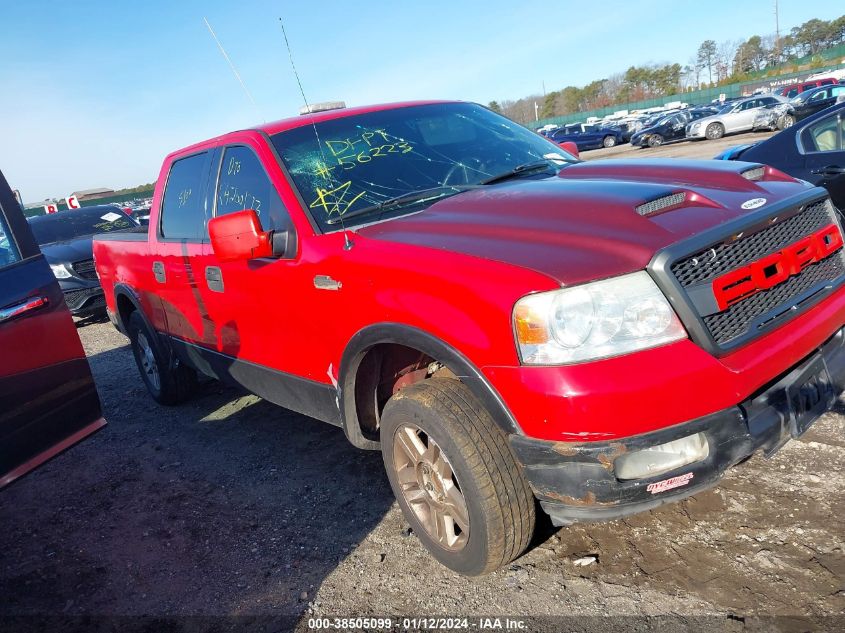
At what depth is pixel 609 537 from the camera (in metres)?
2.81

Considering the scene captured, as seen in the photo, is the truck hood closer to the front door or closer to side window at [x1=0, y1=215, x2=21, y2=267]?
side window at [x1=0, y1=215, x2=21, y2=267]

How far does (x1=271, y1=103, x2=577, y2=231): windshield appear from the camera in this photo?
315cm

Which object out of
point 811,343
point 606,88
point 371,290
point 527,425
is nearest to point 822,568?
point 811,343

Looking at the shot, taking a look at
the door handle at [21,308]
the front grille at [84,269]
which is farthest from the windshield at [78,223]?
the door handle at [21,308]

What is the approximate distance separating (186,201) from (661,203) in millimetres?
3111

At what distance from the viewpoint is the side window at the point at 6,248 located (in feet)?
10.3

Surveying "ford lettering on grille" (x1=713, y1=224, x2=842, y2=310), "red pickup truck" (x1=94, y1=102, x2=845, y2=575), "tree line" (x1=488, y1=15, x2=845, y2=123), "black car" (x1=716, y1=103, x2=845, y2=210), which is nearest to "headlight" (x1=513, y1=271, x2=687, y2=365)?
"red pickup truck" (x1=94, y1=102, x2=845, y2=575)

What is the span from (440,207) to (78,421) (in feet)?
6.92

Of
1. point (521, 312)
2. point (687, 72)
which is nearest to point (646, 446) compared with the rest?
point (521, 312)

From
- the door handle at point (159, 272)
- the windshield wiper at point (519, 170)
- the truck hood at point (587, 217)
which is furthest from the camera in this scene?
the door handle at point (159, 272)

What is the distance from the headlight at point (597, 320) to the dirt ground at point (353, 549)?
100 centimetres

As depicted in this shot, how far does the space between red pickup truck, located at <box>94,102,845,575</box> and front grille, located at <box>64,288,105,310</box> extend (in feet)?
21.5

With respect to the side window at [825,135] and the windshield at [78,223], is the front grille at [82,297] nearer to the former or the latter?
the windshield at [78,223]

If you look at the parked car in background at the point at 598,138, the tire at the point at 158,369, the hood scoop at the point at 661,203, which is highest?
the hood scoop at the point at 661,203
